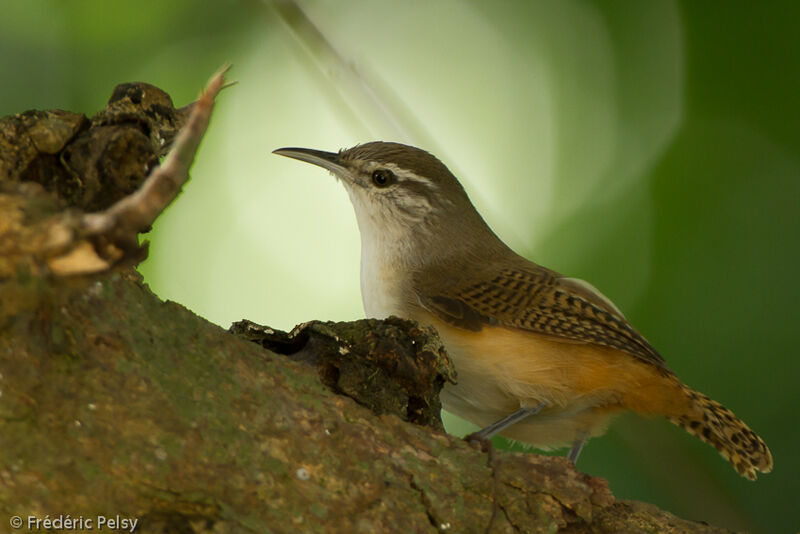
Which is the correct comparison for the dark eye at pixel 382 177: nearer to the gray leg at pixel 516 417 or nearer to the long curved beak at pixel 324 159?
the long curved beak at pixel 324 159

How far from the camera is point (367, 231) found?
426 centimetres

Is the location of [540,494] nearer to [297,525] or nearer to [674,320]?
[297,525]

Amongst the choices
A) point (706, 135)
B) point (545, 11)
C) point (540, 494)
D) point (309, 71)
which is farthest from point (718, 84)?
point (540, 494)

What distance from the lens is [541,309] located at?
3.52 metres

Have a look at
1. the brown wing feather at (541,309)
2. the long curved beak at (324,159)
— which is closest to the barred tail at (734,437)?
the brown wing feather at (541,309)

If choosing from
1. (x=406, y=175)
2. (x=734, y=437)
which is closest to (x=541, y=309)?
(x=734, y=437)

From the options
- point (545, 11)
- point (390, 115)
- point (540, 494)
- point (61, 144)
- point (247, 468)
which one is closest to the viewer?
point (247, 468)

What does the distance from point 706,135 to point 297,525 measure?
2508 millimetres

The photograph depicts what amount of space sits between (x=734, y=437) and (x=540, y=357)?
Result: 0.82m

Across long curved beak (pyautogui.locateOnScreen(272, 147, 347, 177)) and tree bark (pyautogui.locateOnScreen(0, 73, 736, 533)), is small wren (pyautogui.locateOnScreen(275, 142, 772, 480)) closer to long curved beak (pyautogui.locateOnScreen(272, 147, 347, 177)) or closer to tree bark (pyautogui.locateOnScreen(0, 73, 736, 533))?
long curved beak (pyautogui.locateOnScreen(272, 147, 347, 177))

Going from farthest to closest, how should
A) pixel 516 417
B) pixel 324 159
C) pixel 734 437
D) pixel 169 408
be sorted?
1. pixel 324 159
2. pixel 516 417
3. pixel 734 437
4. pixel 169 408

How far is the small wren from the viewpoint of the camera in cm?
340

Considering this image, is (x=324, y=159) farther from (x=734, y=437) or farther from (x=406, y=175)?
(x=734, y=437)

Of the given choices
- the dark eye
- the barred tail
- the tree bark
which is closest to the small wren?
the barred tail
